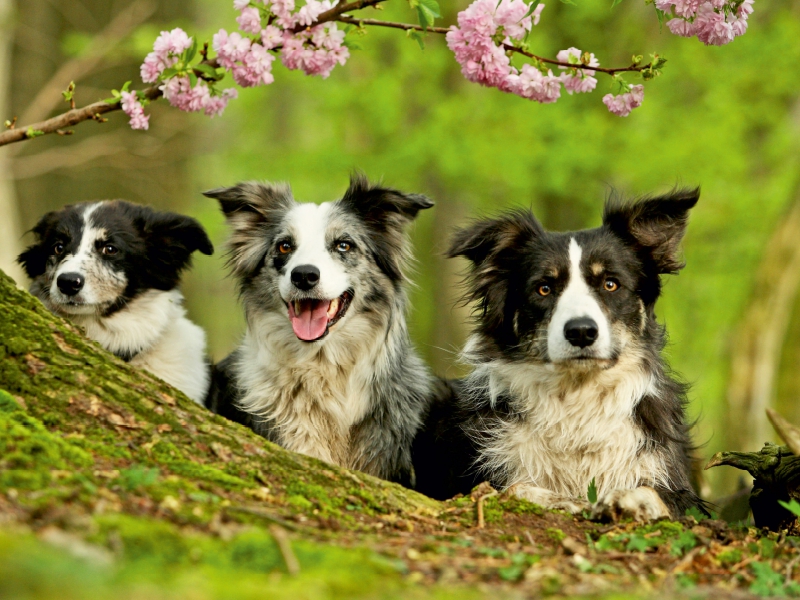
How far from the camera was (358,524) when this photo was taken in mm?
3682

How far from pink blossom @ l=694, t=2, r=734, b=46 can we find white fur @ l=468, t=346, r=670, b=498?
1.82 metres

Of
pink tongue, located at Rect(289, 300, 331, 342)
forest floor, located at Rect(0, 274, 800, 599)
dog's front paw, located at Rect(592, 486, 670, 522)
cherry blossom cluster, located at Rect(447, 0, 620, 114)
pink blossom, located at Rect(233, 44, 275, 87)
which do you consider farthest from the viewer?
pink tongue, located at Rect(289, 300, 331, 342)

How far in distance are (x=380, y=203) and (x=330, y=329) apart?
99 cm

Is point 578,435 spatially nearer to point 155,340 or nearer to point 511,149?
point 155,340

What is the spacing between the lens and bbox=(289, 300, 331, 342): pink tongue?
5594 mm

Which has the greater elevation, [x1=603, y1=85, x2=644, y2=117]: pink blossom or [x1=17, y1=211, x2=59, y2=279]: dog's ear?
[x1=603, y1=85, x2=644, y2=117]: pink blossom

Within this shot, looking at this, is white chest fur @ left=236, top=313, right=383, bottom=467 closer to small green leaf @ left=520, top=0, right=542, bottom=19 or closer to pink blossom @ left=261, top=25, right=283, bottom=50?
pink blossom @ left=261, top=25, right=283, bottom=50

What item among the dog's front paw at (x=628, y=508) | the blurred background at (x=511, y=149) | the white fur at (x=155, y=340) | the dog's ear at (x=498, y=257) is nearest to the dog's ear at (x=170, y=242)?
the white fur at (x=155, y=340)

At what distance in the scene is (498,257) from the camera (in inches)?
221

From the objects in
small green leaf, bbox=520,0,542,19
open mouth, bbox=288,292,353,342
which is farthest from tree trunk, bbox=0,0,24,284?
small green leaf, bbox=520,0,542,19

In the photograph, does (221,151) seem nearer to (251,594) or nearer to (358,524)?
(358,524)

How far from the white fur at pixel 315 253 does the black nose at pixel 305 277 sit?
0.03m

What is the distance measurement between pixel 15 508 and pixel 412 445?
3.36 metres

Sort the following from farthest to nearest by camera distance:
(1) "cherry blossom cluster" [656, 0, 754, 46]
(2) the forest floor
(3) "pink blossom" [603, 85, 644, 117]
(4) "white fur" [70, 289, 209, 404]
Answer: (4) "white fur" [70, 289, 209, 404] < (3) "pink blossom" [603, 85, 644, 117] < (1) "cherry blossom cluster" [656, 0, 754, 46] < (2) the forest floor
